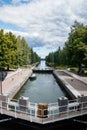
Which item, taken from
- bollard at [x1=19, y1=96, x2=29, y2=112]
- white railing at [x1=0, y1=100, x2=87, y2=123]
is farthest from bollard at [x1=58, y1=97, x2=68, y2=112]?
bollard at [x1=19, y1=96, x2=29, y2=112]

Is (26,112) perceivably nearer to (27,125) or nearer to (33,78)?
(27,125)

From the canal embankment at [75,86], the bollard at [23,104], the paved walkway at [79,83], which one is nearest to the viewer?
the bollard at [23,104]

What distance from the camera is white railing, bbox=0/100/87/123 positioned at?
22.0 meters

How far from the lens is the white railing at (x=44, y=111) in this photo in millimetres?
21984

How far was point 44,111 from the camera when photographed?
22.0m

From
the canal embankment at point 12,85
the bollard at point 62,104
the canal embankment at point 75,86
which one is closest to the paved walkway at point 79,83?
the canal embankment at point 75,86

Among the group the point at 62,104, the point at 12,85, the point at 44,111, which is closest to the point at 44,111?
the point at 44,111

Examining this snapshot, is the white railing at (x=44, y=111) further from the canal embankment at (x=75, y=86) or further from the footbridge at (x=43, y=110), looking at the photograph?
the canal embankment at (x=75, y=86)

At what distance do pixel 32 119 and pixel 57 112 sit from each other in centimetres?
272

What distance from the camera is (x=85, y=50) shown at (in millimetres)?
62250

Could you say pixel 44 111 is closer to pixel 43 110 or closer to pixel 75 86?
pixel 43 110

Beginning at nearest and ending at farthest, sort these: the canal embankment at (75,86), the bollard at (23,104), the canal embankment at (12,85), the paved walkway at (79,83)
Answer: the bollard at (23,104)
the canal embankment at (75,86)
the canal embankment at (12,85)
the paved walkway at (79,83)

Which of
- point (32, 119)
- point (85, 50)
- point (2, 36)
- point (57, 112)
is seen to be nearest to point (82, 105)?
point (57, 112)

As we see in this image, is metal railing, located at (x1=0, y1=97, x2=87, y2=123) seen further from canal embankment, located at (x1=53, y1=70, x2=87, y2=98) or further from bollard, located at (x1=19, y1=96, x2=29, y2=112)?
canal embankment, located at (x1=53, y1=70, x2=87, y2=98)
